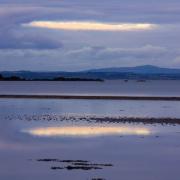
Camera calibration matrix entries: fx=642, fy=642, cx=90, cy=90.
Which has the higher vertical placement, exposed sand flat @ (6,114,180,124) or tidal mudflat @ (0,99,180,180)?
tidal mudflat @ (0,99,180,180)

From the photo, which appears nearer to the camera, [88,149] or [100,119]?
[88,149]

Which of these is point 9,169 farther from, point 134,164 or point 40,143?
point 40,143

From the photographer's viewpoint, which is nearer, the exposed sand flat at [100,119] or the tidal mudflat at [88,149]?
the tidal mudflat at [88,149]

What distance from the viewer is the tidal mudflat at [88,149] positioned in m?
19.1

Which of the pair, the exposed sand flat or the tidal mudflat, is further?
the exposed sand flat

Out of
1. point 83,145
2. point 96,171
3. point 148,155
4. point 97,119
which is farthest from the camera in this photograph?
point 97,119

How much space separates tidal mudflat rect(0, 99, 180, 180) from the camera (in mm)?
19141

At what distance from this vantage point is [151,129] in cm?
3241

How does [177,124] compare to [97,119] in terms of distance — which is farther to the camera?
[97,119]

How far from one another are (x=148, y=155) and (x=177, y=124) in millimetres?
12915

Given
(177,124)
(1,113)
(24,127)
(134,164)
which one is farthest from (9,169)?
(1,113)

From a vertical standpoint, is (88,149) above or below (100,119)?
above

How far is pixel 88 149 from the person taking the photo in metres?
24.4

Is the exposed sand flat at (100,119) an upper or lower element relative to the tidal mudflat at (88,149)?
lower
